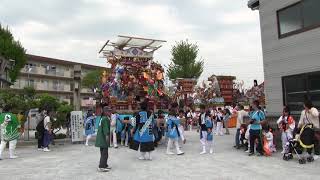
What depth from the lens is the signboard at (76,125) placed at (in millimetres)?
17406

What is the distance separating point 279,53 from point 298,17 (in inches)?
58.3

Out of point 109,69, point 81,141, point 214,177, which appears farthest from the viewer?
point 109,69

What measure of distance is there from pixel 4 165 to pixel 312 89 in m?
10.1

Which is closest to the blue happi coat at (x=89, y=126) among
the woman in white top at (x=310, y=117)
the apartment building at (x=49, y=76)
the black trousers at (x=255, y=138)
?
the black trousers at (x=255, y=138)

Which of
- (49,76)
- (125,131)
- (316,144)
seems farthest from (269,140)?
(49,76)

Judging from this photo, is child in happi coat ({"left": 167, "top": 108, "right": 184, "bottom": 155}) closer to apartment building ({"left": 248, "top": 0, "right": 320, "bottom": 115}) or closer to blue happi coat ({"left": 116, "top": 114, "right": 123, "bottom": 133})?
blue happi coat ({"left": 116, "top": 114, "right": 123, "bottom": 133})

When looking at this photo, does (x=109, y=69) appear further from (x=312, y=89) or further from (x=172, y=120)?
(x=312, y=89)

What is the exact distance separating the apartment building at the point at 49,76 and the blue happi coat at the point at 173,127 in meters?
43.7

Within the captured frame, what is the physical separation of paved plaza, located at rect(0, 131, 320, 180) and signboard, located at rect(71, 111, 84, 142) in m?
3.98

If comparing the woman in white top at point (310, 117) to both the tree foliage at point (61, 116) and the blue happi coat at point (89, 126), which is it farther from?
the tree foliage at point (61, 116)

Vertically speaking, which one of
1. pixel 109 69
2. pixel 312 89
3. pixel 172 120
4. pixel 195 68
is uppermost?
pixel 195 68

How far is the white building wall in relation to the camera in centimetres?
1238

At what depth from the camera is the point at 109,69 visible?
19219 millimetres

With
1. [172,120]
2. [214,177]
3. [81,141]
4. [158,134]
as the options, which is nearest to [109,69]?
[81,141]
